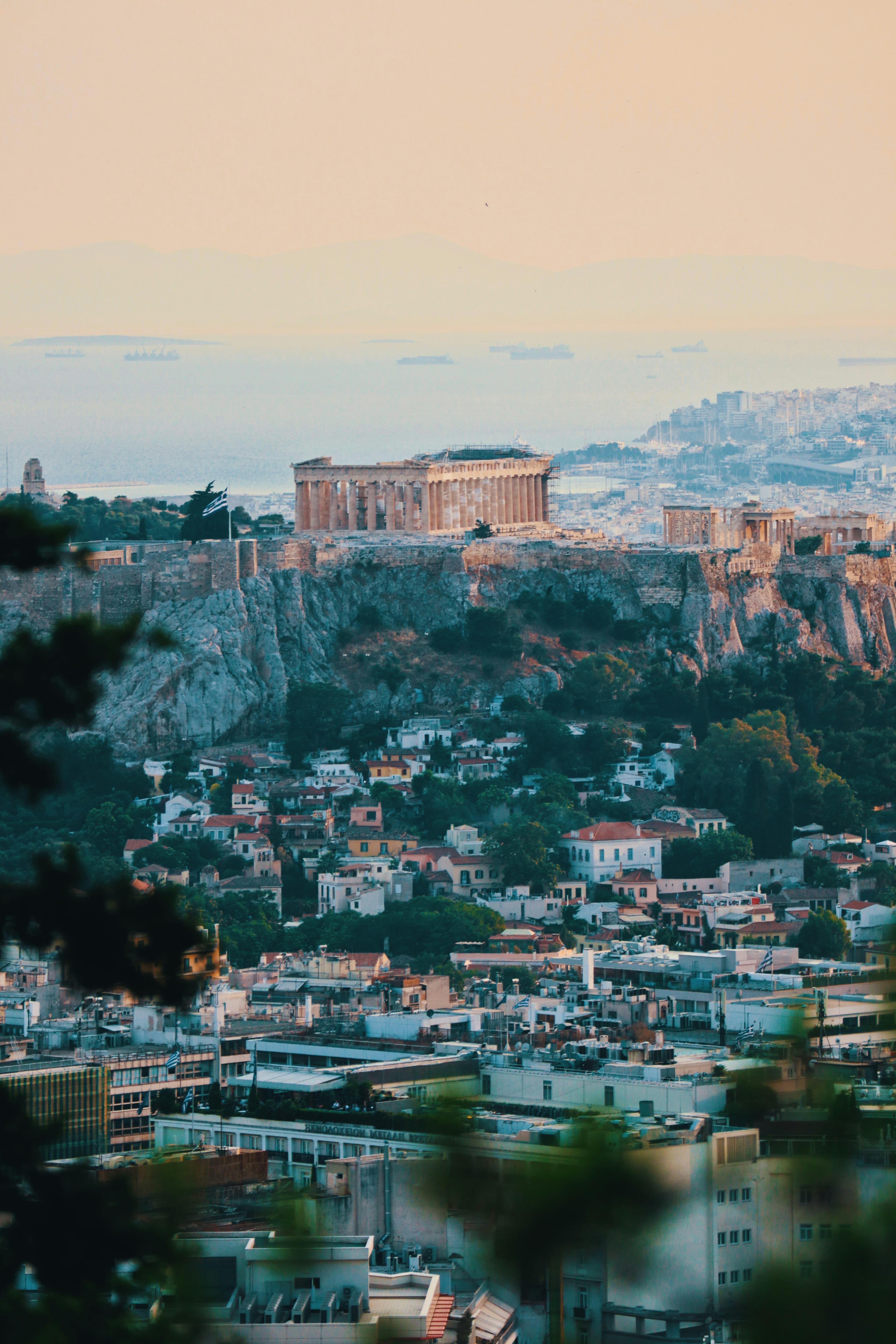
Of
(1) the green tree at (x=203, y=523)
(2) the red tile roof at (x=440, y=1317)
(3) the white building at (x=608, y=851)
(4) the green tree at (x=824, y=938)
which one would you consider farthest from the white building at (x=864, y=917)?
(2) the red tile roof at (x=440, y=1317)

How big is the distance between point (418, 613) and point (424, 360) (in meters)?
67.0

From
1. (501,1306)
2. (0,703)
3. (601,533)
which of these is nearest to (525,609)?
(601,533)

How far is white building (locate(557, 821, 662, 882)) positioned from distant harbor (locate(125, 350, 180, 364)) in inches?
2713

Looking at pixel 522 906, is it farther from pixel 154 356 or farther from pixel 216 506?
pixel 154 356

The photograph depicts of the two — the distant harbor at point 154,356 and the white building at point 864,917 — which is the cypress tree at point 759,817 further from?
the distant harbor at point 154,356

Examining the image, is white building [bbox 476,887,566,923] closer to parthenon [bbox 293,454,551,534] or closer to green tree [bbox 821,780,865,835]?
green tree [bbox 821,780,865,835]

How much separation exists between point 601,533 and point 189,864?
23.9m

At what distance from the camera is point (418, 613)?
2181 inches

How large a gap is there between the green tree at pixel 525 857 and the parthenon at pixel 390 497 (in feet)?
49.5

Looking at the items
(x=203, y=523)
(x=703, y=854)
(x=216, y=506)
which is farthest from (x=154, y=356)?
(x=703, y=854)

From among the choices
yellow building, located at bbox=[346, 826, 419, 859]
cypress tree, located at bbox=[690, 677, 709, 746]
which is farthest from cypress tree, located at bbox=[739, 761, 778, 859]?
yellow building, located at bbox=[346, 826, 419, 859]

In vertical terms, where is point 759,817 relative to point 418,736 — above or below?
below

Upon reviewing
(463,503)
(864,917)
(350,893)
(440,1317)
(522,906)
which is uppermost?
(463,503)

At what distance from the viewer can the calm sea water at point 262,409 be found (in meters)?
112
